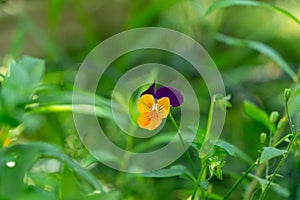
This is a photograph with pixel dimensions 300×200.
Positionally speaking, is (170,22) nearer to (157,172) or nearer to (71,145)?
(71,145)

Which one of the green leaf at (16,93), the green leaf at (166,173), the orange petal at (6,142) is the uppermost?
the green leaf at (16,93)

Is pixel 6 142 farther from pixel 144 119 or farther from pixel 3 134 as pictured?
pixel 144 119

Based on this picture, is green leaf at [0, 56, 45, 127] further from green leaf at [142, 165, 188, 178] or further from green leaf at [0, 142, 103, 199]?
green leaf at [142, 165, 188, 178]

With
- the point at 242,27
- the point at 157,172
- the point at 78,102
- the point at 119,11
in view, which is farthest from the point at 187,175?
the point at 119,11

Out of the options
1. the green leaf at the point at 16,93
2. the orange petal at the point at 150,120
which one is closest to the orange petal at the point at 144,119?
the orange petal at the point at 150,120

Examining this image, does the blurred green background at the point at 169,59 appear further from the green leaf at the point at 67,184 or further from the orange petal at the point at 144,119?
the orange petal at the point at 144,119

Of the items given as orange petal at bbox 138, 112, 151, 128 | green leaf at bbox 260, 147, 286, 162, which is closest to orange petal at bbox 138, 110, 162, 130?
orange petal at bbox 138, 112, 151, 128
